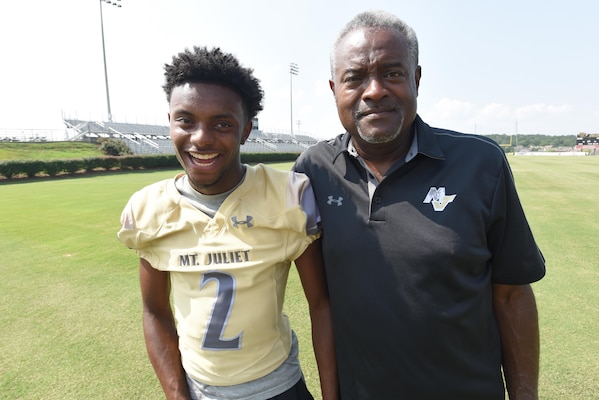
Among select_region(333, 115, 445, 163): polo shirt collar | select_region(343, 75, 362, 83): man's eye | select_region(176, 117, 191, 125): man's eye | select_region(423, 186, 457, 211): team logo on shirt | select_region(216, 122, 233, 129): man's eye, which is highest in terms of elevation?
select_region(343, 75, 362, 83): man's eye

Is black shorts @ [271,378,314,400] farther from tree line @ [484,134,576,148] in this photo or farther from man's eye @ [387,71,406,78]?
tree line @ [484,134,576,148]

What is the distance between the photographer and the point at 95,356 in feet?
11.1

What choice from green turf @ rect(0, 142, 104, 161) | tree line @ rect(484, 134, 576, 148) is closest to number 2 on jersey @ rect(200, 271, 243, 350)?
green turf @ rect(0, 142, 104, 161)

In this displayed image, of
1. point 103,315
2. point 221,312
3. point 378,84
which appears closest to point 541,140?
point 103,315

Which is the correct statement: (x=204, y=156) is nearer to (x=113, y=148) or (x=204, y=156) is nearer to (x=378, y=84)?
(x=378, y=84)

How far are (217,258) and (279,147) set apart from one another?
205ft

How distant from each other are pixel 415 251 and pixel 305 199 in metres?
0.53

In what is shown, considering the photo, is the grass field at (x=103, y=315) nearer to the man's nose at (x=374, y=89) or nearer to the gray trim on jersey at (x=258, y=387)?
the gray trim on jersey at (x=258, y=387)

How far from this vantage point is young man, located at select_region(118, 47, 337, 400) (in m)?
1.60

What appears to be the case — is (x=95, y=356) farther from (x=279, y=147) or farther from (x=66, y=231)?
(x=279, y=147)

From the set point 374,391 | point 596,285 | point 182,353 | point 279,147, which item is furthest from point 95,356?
point 279,147

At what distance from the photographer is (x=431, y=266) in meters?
1.53

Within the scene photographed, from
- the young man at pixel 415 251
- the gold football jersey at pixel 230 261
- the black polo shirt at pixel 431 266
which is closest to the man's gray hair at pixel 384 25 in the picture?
the young man at pixel 415 251

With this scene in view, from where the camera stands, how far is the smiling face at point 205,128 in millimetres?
1598
